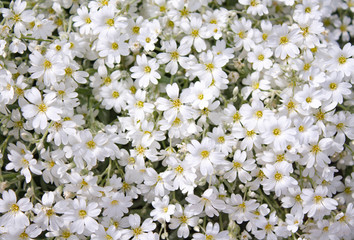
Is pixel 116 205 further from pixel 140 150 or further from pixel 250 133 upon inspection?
pixel 250 133

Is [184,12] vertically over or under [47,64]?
over

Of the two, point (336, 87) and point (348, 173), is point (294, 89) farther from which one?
point (348, 173)

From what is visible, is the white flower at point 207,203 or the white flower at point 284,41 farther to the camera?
the white flower at point 284,41

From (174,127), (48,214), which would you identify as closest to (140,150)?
(174,127)

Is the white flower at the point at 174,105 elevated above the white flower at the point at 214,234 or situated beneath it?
elevated above

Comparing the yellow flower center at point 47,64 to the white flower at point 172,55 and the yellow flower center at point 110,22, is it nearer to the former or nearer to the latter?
the yellow flower center at point 110,22

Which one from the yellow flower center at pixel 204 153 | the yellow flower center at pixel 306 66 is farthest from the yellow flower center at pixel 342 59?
the yellow flower center at pixel 204 153

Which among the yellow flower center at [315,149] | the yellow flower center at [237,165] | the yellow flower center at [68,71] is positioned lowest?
the yellow flower center at [237,165]

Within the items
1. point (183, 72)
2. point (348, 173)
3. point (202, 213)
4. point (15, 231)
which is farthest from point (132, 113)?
point (348, 173)
